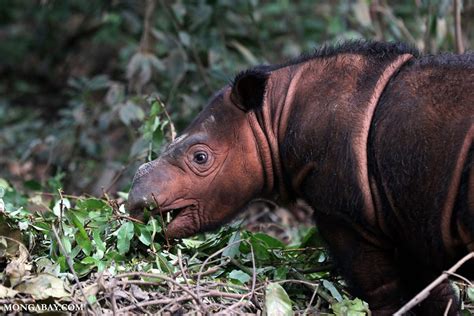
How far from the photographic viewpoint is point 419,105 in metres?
4.24

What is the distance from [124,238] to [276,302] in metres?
1.02

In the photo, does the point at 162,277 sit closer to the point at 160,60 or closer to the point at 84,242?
the point at 84,242

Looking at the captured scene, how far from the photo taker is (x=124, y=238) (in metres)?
4.68

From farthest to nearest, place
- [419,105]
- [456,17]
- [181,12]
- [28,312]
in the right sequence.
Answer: [181,12] → [456,17] → [419,105] → [28,312]

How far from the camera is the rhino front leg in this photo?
177 inches

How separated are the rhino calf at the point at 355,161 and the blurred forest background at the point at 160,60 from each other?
112cm

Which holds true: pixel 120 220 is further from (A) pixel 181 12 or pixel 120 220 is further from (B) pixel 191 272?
(A) pixel 181 12

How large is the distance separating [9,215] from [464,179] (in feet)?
7.86

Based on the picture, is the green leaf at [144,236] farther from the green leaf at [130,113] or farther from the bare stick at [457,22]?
the bare stick at [457,22]

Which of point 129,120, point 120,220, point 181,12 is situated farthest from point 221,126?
point 181,12

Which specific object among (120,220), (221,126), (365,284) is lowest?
(365,284)

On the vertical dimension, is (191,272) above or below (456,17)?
below

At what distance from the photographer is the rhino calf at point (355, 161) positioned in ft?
13.6

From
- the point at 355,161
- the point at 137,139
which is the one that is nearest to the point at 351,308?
the point at 355,161
